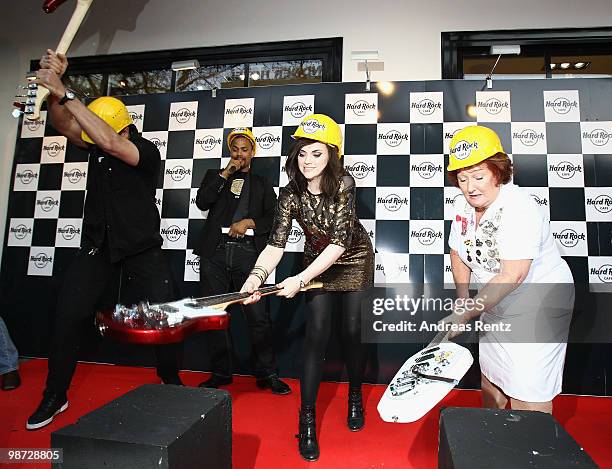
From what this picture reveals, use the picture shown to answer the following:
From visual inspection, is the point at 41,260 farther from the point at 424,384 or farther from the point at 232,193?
the point at 424,384

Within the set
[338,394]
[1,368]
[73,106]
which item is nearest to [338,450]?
[338,394]

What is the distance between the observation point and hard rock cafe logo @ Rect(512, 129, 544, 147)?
252 centimetres

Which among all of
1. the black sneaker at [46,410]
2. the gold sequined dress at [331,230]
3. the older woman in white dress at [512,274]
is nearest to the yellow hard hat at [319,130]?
the gold sequined dress at [331,230]

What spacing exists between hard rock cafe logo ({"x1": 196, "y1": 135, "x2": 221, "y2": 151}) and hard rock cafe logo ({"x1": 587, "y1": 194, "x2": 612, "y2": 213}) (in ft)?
7.90

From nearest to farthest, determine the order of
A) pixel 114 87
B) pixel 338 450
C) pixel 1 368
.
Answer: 1. pixel 338 450
2. pixel 1 368
3. pixel 114 87

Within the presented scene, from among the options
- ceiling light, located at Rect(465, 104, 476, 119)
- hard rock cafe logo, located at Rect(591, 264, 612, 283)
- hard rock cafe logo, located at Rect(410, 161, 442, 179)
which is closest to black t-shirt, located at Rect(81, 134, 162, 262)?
hard rock cafe logo, located at Rect(410, 161, 442, 179)

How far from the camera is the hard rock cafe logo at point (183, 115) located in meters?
2.89

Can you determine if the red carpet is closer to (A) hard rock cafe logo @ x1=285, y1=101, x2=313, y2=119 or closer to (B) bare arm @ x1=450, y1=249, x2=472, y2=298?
(B) bare arm @ x1=450, y1=249, x2=472, y2=298

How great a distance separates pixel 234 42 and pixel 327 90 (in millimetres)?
915

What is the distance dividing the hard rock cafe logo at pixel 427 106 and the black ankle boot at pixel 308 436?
1935 millimetres

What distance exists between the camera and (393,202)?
258 centimetres

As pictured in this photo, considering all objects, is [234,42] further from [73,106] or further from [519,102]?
[519,102]

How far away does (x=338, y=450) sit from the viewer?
1.59m

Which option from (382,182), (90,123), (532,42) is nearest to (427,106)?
(382,182)
